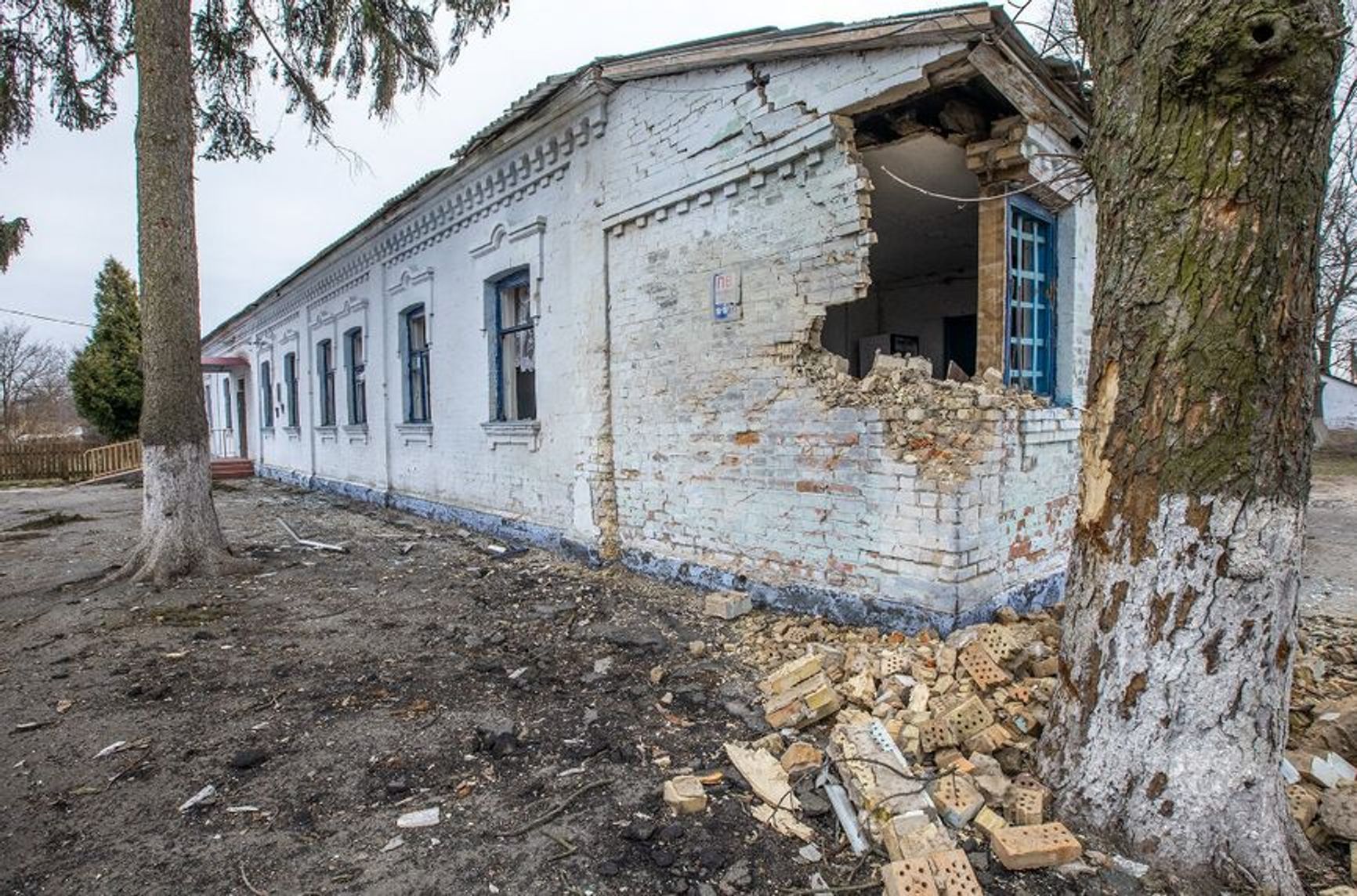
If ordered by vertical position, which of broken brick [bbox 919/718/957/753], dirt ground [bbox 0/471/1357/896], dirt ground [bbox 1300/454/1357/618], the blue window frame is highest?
the blue window frame

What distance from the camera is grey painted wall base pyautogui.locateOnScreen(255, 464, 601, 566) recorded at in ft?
23.3

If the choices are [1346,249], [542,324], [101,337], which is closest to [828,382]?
[542,324]

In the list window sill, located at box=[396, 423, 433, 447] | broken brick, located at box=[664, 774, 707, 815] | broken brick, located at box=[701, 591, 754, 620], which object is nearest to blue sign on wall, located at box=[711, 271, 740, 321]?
broken brick, located at box=[701, 591, 754, 620]

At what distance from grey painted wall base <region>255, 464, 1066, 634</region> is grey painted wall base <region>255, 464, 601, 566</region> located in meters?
0.01

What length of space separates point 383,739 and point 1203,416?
12.2ft

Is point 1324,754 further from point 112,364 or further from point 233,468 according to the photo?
point 112,364

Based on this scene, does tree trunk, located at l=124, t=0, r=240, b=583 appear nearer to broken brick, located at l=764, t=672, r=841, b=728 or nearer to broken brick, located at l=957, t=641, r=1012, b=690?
broken brick, located at l=764, t=672, r=841, b=728

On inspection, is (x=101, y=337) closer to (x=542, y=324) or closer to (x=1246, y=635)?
(x=542, y=324)

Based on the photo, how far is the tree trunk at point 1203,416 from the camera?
6.87 ft

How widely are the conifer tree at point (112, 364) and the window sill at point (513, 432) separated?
21335 mm

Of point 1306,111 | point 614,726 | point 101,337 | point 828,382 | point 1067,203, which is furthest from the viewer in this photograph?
point 101,337

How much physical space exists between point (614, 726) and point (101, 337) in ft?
93.0

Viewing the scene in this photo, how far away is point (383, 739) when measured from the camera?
3344 mm

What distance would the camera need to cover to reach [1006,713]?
10.1ft
